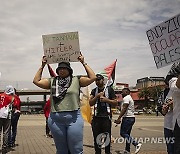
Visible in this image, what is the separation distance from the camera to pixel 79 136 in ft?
13.1

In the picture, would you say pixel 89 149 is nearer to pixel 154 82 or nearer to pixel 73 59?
pixel 73 59

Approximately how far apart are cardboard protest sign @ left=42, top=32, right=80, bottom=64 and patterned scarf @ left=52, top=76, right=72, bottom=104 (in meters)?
0.35

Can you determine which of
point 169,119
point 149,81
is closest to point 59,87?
point 169,119

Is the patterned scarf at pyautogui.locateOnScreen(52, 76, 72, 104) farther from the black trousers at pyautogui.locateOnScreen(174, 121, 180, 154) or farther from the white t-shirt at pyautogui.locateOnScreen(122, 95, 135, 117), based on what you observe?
the white t-shirt at pyautogui.locateOnScreen(122, 95, 135, 117)

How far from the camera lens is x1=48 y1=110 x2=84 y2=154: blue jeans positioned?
398cm

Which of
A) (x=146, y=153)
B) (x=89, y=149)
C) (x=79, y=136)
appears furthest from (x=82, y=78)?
(x=89, y=149)

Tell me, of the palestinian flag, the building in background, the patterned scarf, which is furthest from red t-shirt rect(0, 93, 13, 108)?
the building in background

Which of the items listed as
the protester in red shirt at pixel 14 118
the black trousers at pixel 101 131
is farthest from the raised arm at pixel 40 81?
the protester in red shirt at pixel 14 118

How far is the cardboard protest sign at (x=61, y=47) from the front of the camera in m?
4.41

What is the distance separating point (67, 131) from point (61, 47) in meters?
1.25

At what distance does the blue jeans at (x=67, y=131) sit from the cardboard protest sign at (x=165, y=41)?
54.9 inches

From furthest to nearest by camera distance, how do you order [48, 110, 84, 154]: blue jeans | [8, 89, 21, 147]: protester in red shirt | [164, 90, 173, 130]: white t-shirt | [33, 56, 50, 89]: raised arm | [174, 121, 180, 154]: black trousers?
[8, 89, 21, 147]: protester in red shirt → [164, 90, 173, 130]: white t-shirt → [33, 56, 50, 89]: raised arm → [48, 110, 84, 154]: blue jeans → [174, 121, 180, 154]: black trousers

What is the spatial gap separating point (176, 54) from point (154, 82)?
11146cm

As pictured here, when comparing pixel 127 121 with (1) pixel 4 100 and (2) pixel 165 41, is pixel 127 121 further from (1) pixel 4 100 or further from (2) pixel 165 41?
(2) pixel 165 41
